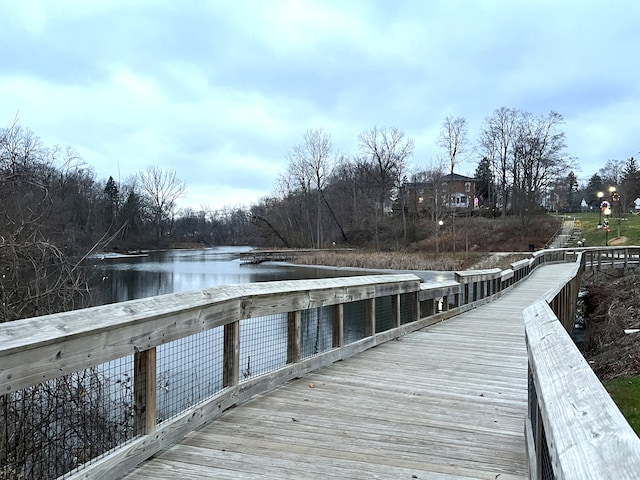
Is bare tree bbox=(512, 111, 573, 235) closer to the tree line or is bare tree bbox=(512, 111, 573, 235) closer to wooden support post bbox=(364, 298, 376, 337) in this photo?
the tree line

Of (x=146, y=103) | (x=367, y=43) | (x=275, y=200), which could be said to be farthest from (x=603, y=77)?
(x=146, y=103)

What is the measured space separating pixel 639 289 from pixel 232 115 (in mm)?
57570

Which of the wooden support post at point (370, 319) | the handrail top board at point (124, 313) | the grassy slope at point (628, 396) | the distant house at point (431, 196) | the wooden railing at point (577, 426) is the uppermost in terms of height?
the distant house at point (431, 196)

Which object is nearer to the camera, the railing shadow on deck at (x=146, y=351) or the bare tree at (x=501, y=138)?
the railing shadow on deck at (x=146, y=351)

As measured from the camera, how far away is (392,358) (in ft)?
17.6

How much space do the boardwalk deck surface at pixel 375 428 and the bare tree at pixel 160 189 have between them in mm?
75476

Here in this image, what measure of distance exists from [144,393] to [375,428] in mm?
1544

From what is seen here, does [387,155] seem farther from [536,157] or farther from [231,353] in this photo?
[231,353]

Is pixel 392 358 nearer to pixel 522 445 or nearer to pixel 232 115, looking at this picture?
pixel 522 445

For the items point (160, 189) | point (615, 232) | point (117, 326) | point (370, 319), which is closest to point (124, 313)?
point (117, 326)

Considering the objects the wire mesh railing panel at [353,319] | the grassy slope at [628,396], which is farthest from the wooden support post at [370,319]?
the wire mesh railing panel at [353,319]

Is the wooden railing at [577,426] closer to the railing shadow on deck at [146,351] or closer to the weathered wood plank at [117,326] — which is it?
the railing shadow on deck at [146,351]

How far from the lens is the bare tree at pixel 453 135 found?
54969 millimetres

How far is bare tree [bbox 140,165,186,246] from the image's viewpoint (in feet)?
251
